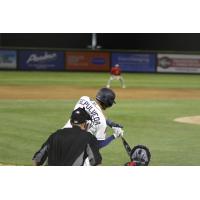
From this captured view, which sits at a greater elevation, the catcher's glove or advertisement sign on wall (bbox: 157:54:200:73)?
the catcher's glove

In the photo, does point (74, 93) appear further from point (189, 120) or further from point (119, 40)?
point (119, 40)

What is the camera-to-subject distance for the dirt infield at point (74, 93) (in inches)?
1001

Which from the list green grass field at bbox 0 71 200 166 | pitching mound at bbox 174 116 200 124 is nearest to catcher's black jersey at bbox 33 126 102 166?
green grass field at bbox 0 71 200 166

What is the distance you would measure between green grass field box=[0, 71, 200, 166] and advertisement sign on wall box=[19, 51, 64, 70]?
6.10 metres

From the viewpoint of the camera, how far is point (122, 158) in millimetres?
11422

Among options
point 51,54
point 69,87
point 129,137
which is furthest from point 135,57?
point 129,137

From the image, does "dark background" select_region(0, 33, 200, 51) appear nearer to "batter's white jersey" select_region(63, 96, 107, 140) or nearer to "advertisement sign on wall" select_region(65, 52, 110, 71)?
"advertisement sign on wall" select_region(65, 52, 110, 71)

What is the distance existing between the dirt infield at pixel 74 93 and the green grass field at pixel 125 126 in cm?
127

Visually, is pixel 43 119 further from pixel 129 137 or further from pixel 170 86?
pixel 170 86

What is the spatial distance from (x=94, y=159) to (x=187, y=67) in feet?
108

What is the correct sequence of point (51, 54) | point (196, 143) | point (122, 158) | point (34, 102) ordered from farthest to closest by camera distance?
1. point (51, 54)
2. point (34, 102)
3. point (196, 143)
4. point (122, 158)

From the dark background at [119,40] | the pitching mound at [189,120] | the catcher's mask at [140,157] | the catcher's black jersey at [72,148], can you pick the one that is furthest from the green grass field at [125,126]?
the dark background at [119,40]

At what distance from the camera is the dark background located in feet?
127

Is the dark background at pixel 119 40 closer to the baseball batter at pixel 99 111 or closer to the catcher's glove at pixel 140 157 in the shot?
the baseball batter at pixel 99 111
